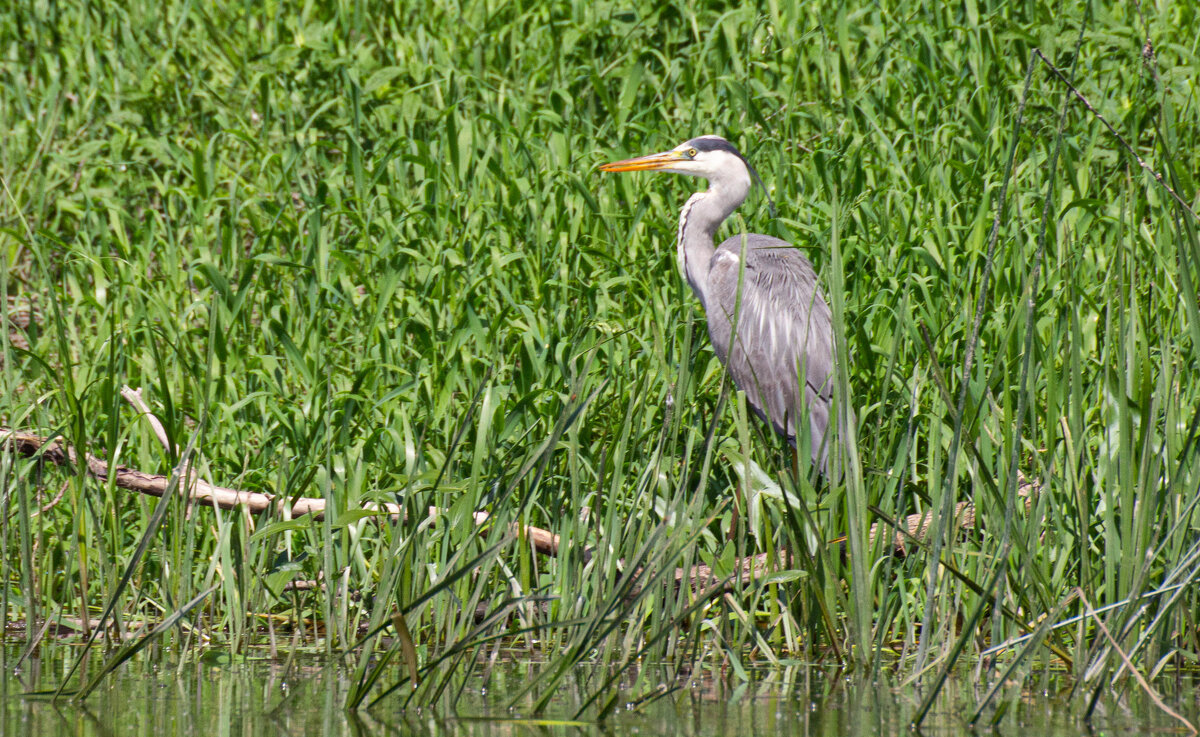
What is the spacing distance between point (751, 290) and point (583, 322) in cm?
73

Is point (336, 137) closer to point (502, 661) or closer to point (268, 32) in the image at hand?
point (268, 32)

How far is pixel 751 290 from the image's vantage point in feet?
15.7

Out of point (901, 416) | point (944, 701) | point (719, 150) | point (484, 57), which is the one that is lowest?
point (944, 701)

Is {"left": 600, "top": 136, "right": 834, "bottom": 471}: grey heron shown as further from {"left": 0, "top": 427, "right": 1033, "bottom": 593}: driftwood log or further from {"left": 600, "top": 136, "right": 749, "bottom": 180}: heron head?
{"left": 0, "top": 427, "right": 1033, "bottom": 593}: driftwood log

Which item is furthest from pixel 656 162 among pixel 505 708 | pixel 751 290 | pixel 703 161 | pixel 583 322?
pixel 505 708

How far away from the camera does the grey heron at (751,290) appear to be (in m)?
4.58

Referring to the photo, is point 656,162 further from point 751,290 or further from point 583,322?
point 583,322

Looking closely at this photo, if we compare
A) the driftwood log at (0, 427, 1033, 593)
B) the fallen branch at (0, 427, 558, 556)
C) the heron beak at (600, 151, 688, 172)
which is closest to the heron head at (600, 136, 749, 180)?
the heron beak at (600, 151, 688, 172)

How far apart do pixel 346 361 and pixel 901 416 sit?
231 centimetres

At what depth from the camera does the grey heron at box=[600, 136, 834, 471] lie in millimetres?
4582

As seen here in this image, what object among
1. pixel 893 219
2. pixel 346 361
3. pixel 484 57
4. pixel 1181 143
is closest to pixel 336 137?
pixel 484 57

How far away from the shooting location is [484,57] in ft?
22.5

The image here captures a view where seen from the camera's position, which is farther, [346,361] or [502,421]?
[346,361]

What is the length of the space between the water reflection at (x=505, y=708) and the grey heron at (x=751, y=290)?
5.75ft
